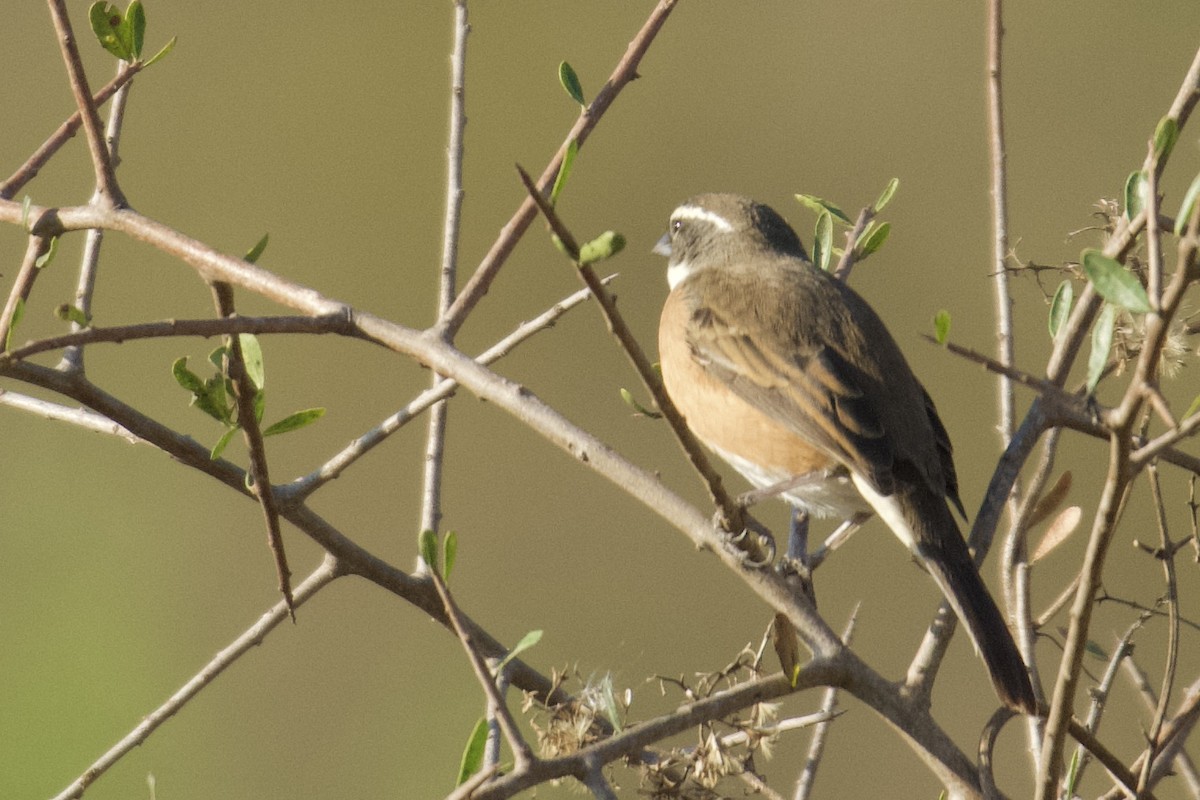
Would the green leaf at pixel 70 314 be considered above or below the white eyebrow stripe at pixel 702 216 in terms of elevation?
below

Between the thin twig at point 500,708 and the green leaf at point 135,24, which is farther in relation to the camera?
the green leaf at point 135,24

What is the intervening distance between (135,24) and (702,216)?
2.12 metres

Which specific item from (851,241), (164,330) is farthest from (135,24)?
(851,241)

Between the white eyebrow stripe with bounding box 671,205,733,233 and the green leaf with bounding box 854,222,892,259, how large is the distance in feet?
3.41

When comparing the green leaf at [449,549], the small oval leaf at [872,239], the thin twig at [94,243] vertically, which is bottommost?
the green leaf at [449,549]

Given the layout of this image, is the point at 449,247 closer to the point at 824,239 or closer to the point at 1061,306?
the point at 824,239

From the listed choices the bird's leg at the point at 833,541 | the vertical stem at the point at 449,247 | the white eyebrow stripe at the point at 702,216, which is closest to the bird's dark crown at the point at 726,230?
the white eyebrow stripe at the point at 702,216

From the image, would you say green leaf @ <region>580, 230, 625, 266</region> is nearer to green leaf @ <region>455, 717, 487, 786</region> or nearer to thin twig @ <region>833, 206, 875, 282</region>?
green leaf @ <region>455, 717, 487, 786</region>

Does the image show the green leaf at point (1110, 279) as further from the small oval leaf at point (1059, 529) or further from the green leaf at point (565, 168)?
the small oval leaf at point (1059, 529)

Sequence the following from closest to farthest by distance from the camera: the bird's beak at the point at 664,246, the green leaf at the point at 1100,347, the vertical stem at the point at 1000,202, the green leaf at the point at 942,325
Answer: the green leaf at the point at 1100,347
the green leaf at the point at 942,325
the vertical stem at the point at 1000,202
the bird's beak at the point at 664,246

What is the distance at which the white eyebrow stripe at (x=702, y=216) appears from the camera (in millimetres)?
3971

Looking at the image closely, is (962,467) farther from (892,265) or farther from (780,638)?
(780,638)

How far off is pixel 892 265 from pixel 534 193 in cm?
685

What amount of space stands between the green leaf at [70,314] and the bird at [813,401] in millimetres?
1628
